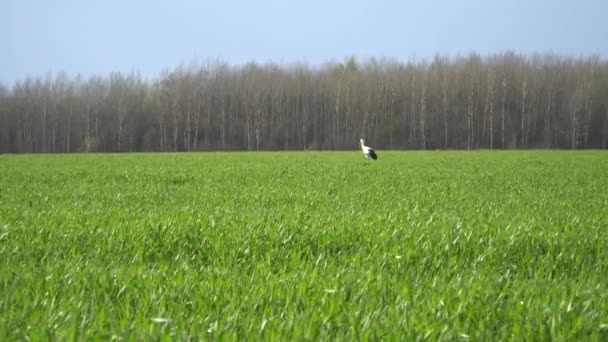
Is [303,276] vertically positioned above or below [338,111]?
below

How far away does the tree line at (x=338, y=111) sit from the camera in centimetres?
8294

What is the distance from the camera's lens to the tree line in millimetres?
82938

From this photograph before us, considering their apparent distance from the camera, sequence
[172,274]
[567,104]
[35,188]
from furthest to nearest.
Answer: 1. [567,104]
2. [35,188]
3. [172,274]

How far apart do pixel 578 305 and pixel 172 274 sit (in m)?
2.73

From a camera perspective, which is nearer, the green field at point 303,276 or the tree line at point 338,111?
the green field at point 303,276

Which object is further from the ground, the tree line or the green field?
the tree line

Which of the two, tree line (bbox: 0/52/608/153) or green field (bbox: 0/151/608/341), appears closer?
green field (bbox: 0/151/608/341)

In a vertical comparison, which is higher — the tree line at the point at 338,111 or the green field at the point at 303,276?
the tree line at the point at 338,111

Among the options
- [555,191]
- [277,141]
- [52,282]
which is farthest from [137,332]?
[277,141]

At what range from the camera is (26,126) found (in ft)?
297

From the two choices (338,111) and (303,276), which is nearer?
(303,276)

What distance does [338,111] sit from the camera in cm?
8762

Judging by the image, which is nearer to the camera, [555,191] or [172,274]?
[172,274]

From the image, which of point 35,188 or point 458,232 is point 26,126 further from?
point 458,232
